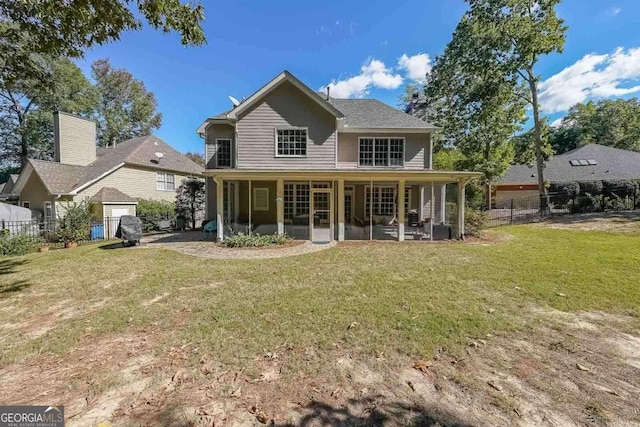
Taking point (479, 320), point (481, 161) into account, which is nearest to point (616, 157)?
point (481, 161)

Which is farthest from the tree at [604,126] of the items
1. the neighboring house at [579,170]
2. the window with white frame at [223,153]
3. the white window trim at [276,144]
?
the window with white frame at [223,153]

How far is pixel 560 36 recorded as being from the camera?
1919 cm

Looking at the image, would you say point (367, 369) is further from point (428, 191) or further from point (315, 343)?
point (428, 191)

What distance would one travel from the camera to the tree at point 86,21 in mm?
5723

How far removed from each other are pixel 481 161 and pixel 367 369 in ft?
83.6

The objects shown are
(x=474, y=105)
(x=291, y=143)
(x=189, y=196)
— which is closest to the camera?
(x=291, y=143)

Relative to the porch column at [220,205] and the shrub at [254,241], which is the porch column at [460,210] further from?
the porch column at [220,205]

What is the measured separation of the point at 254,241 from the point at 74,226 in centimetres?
1007

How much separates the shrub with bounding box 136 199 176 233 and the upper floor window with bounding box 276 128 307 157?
1010 centimetres

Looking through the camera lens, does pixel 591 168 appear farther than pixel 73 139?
Yes

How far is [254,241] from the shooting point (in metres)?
11.8

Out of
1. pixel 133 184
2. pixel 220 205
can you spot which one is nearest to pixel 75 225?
pixel 133 184

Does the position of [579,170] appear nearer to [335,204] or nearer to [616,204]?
[616,204]

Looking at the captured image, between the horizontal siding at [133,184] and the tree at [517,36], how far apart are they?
2726 cm
